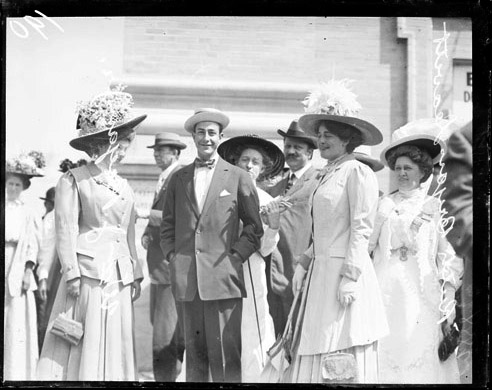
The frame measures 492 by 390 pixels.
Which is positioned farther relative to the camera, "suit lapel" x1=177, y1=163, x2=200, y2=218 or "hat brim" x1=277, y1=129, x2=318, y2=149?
"hat brim" x1=277, y1=129, x2=318, y2=149

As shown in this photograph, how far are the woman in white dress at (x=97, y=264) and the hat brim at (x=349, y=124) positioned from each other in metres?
1.23

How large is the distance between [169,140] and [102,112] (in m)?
0.51

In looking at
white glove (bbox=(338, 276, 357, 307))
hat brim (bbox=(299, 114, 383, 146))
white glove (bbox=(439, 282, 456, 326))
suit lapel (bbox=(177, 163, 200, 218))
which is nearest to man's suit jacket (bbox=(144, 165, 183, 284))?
suit lapel (bbox=(177, 163, 200, 218))

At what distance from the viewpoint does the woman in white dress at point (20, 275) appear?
317 inches

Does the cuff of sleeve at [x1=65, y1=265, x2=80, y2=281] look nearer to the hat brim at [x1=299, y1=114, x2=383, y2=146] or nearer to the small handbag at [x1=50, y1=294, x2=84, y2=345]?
the small handbag at [x1=50, y1=294, x2=84, y2=345]

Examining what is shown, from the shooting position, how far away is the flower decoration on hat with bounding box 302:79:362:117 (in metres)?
8.06

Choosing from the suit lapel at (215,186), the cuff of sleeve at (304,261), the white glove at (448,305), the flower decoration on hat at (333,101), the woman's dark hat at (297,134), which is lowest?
the white glove at (448,305)

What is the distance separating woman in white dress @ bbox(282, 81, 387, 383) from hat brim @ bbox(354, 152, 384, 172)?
0.04m

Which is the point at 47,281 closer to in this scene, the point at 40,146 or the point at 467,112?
the point at 40,146

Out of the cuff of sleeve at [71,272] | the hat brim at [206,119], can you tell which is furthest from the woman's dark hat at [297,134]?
A: the cuff of sleeve at [71,272]

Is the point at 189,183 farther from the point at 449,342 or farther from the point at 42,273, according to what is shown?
the point at 449,342

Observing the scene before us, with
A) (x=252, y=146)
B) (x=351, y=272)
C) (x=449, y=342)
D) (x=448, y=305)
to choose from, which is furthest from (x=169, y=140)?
(x=449, y=342)

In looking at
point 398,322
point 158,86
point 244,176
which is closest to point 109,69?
point 158,86

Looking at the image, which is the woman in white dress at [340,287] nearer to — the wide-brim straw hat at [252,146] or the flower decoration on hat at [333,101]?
the flower decoration on hat at [333,101]
